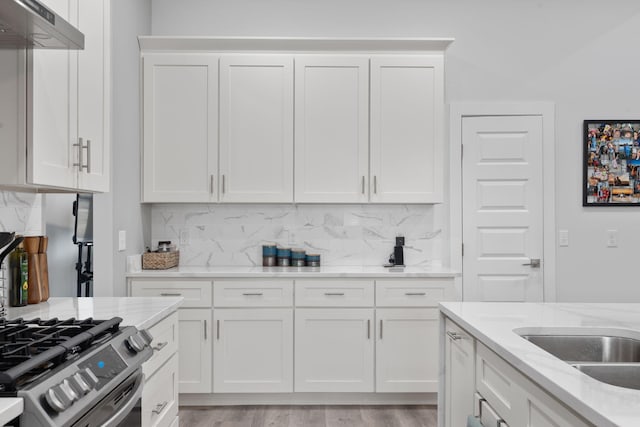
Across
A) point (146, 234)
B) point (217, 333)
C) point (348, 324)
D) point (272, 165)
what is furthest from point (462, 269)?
point (146, 234)

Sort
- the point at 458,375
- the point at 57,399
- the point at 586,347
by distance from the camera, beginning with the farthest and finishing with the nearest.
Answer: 1. the point at 458,375
2. the point at 586,347
3. the point at 57,399

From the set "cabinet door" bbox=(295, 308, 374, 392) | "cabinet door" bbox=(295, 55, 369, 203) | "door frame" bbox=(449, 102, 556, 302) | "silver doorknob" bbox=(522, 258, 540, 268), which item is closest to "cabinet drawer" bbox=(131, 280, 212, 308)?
"cabinet door" bbox=(295, 308, 374, 392)

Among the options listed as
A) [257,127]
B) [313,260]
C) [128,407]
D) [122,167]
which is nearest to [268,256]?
[313,260]

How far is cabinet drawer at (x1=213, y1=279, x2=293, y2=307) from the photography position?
336cm

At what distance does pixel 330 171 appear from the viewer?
362 cm

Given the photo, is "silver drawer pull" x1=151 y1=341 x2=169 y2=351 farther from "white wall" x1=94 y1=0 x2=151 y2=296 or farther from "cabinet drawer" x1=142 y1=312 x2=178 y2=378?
"white wall" x1=94 y1=0 x2=151 y2=296

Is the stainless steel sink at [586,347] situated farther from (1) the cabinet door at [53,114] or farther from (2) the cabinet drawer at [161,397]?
(1) the cabinet door at [53,114]

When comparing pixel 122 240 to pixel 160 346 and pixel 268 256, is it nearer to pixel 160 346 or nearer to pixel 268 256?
pixel 268 256

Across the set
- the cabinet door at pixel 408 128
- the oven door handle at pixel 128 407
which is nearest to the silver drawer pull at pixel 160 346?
the oven door handle at pixel 128 407

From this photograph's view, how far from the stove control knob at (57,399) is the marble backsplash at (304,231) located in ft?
9.09

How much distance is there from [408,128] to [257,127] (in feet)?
3.54

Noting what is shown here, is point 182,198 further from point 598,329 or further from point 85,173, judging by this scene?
point 598,329

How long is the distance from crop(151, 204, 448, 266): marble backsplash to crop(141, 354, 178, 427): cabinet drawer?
5.45ft

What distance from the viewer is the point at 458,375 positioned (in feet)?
6.57
